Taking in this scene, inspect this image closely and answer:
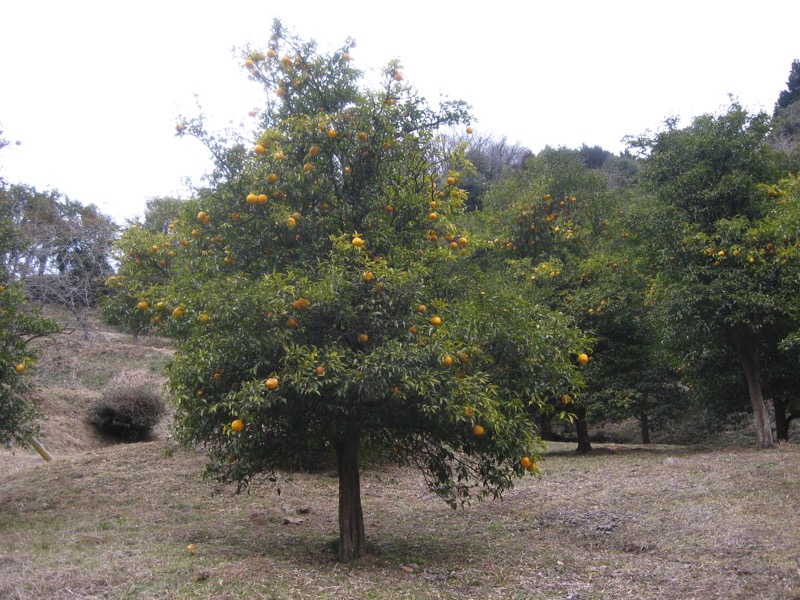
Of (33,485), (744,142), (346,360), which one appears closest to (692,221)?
(744,142)

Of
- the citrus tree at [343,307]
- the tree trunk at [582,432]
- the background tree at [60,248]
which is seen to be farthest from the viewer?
the tree trunk at [582,432]

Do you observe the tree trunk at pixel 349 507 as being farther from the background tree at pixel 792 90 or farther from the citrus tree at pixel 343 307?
the background tree at pixel 792 90

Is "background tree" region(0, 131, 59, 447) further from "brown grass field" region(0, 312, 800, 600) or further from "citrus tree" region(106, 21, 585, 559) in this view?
"citrus tree" region(106, 21, 585, 559)

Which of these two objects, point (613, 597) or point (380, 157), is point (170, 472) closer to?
point (380, 157)

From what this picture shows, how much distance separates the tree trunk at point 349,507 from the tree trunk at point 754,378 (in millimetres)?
9337

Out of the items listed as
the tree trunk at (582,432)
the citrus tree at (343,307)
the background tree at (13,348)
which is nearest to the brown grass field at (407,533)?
the citrus tree at (343,307)

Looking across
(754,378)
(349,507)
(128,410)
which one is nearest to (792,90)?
(754,378)

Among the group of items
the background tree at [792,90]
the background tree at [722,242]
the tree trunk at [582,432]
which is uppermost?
the background tree at [792,90]

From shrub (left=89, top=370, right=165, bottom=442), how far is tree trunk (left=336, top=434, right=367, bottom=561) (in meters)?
10.9

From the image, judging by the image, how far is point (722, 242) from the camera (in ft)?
38.8

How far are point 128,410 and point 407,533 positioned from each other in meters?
11.1

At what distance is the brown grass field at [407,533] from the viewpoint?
555 centimetres

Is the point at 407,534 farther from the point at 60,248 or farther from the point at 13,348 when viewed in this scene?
the point at 60,248

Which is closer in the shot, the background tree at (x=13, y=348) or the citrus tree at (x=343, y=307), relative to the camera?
the citrus tree at (x=343, y=307)
